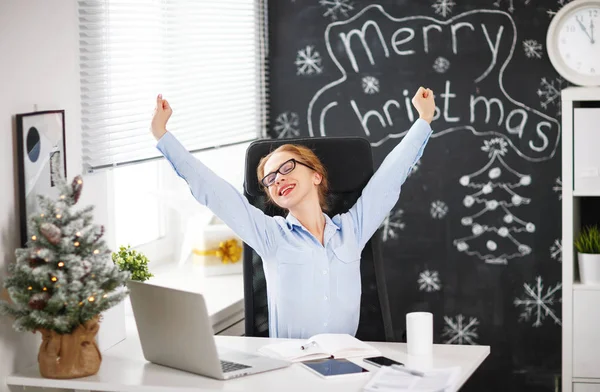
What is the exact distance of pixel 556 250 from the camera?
361 centimetres

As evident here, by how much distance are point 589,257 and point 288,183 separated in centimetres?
124

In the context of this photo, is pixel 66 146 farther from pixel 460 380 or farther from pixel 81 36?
pixel 460 380

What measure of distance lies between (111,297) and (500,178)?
1.94 m

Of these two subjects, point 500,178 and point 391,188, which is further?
point 500,178

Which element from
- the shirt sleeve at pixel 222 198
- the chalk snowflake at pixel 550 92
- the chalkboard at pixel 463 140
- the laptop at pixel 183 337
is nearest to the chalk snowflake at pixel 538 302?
the chalkboard at pixel 463 140

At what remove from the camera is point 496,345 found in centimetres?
369

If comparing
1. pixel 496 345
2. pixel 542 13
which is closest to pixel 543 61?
pixel 542 13

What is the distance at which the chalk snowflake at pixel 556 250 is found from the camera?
360 cm

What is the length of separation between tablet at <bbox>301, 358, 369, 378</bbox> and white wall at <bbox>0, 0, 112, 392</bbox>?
0.68 metres

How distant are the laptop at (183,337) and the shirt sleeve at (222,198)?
1.27 feet

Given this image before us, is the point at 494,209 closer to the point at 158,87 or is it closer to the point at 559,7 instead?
the point at 559,7

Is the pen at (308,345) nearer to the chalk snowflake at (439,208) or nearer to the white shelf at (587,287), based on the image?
the white shelf at (587,287)

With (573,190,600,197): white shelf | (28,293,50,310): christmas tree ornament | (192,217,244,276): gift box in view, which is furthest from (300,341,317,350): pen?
(573,190,600,197): white shelf

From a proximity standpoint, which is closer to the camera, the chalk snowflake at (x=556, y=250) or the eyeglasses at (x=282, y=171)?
the eyeglasses at (x=282, y=171)
